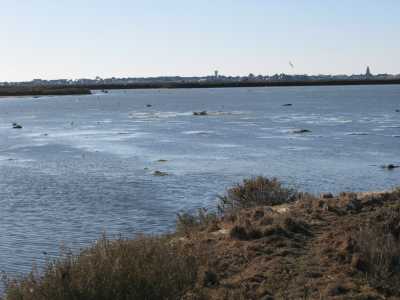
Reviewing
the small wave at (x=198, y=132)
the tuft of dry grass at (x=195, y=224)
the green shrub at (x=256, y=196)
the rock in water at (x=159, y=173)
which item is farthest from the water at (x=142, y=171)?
the tuft of dry grass at (x=195, y=224)

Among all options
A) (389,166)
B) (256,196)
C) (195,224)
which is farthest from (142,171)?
(195,224)

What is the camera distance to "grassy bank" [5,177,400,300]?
10.1m

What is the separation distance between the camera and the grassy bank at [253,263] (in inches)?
396

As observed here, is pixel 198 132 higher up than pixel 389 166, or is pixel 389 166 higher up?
pixel 389 166

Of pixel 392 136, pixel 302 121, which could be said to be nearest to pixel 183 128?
pixel 302 121

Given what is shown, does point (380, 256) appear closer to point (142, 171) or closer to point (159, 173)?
point (159, 173)

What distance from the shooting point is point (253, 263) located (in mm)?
Result: 12203

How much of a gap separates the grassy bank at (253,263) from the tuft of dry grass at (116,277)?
1 cm

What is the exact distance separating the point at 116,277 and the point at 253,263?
9.75 ft

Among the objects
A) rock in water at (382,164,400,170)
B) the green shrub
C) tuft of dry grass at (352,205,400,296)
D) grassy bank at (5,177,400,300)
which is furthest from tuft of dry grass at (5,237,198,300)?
rock in water at (382,164,400,170)

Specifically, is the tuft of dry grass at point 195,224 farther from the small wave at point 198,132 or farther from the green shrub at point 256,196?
the small wave at point 198,132

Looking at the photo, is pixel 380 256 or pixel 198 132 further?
pixel 198 132

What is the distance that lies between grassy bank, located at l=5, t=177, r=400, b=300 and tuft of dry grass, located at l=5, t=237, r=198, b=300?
0.01 meters

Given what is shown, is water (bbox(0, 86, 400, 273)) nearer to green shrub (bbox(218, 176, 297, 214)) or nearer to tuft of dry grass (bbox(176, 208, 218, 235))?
green shrub (bbox(218, 176, 297, 214))
